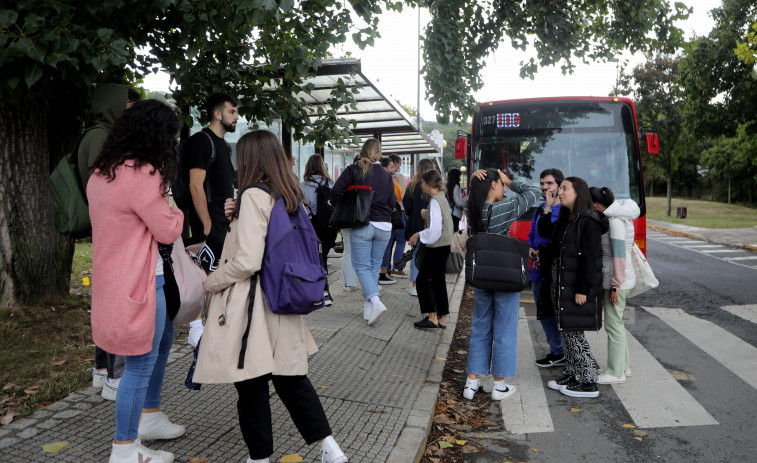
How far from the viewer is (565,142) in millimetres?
9781

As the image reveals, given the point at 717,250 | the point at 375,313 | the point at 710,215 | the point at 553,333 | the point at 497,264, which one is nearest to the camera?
the point at 497,264

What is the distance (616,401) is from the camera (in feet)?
15.8

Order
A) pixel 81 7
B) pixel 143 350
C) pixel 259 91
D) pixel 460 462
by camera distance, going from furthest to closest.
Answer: pixel 259 91
pixel 81 7
pixel 460 462
pixel 143 350

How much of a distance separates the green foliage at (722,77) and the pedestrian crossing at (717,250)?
5299 millimetres

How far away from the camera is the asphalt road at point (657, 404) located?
12.8 ft

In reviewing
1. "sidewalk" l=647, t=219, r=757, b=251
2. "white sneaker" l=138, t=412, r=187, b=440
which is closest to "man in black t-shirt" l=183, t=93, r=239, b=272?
"white sneaker" l=138, t=412, r=187, b=440

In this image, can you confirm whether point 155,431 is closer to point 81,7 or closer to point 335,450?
point 335,450

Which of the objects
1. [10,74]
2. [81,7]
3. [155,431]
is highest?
[81,7]

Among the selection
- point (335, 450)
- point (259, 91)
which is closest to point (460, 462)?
point (335, 450)

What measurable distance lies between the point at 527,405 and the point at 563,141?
602 cm

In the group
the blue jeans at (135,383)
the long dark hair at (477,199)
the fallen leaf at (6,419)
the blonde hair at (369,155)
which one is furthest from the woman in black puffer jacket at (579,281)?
the fallen leaf at (6,419)

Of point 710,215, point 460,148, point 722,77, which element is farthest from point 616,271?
point 710,215

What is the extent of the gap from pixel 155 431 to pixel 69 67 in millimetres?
2546

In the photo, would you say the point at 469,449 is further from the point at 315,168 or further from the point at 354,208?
the point at 315,168
